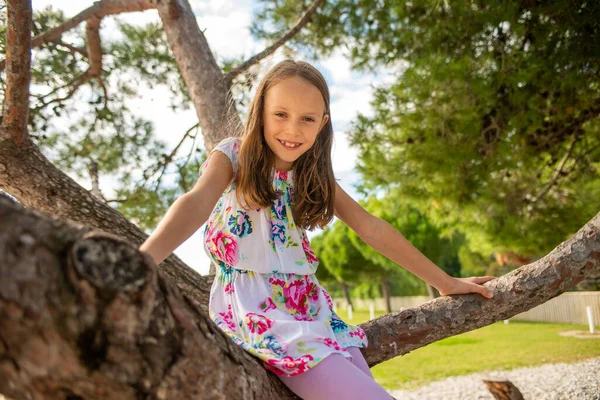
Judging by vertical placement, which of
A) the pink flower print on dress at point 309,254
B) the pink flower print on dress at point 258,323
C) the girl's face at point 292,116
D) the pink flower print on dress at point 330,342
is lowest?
the pink flower print on dress at point 330,342

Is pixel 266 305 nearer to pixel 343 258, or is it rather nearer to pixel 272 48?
pixel 272 48

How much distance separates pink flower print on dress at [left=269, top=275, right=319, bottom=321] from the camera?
151cm

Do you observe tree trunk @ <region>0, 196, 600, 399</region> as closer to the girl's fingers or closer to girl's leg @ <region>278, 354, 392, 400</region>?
girl's leg @ <region>278, 354, 392, 400</region>

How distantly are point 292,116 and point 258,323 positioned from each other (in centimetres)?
60

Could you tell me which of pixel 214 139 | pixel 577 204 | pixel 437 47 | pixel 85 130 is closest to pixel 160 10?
pixel 214 139

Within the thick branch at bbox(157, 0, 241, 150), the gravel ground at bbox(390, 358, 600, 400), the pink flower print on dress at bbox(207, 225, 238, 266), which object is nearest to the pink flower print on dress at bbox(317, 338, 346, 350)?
the pink flower print on dress at bbox(207, 225, 238, 266)

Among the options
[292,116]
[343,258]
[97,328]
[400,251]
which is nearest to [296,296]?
[400,251]

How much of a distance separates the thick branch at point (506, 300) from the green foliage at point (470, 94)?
187 cm

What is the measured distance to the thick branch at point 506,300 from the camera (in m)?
1.73

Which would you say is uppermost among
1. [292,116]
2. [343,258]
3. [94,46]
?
[343,258]

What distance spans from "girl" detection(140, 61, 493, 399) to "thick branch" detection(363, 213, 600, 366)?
0.06 meters

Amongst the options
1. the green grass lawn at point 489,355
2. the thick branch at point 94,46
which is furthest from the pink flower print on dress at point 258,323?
the green grass lawn at point 489,355

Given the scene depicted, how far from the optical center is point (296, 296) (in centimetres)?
154

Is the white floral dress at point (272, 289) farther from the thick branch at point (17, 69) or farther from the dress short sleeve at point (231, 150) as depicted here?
the thick branch at point (17, 69)
